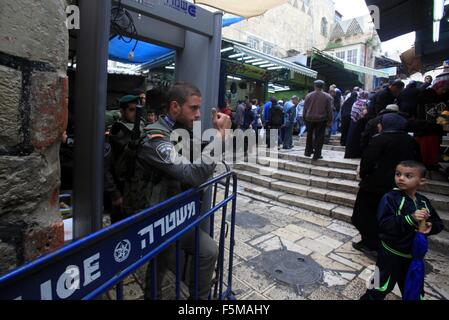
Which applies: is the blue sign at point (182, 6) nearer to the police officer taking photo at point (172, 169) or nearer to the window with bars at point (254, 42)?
the police officer taking photo at point (172, 169)

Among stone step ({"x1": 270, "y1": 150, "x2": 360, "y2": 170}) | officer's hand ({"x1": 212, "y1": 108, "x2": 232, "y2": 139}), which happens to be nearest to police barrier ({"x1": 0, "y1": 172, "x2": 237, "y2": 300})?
officer's hand ({"x1": 212, "y1": 108, "x2": 232, "y2": 139})

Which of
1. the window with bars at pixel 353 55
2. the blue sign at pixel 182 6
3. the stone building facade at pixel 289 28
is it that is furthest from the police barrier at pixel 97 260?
the window with bars at pixel 353 55

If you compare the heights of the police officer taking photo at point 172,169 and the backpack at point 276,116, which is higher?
the backpack at point 276,116

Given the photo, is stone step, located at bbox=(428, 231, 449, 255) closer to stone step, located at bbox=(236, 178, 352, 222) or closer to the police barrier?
stone step, located at bbox=(236, 178, 352, 222)

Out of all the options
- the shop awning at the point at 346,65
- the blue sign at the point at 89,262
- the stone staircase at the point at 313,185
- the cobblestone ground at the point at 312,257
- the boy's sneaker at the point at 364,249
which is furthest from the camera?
the shop awning at the point at 346,65

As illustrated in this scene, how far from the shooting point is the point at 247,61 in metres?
10.9

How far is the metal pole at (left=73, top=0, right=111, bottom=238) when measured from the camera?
1.61 m

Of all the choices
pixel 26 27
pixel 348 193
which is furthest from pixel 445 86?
pixel 26 27

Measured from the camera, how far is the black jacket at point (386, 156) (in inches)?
129

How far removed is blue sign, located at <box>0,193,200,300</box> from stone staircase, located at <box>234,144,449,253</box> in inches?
170

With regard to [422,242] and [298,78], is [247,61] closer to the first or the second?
[298,78]

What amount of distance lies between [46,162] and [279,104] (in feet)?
29.6

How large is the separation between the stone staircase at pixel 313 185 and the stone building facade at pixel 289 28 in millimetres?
10299

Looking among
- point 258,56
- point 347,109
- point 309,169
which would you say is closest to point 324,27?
point 258,56
